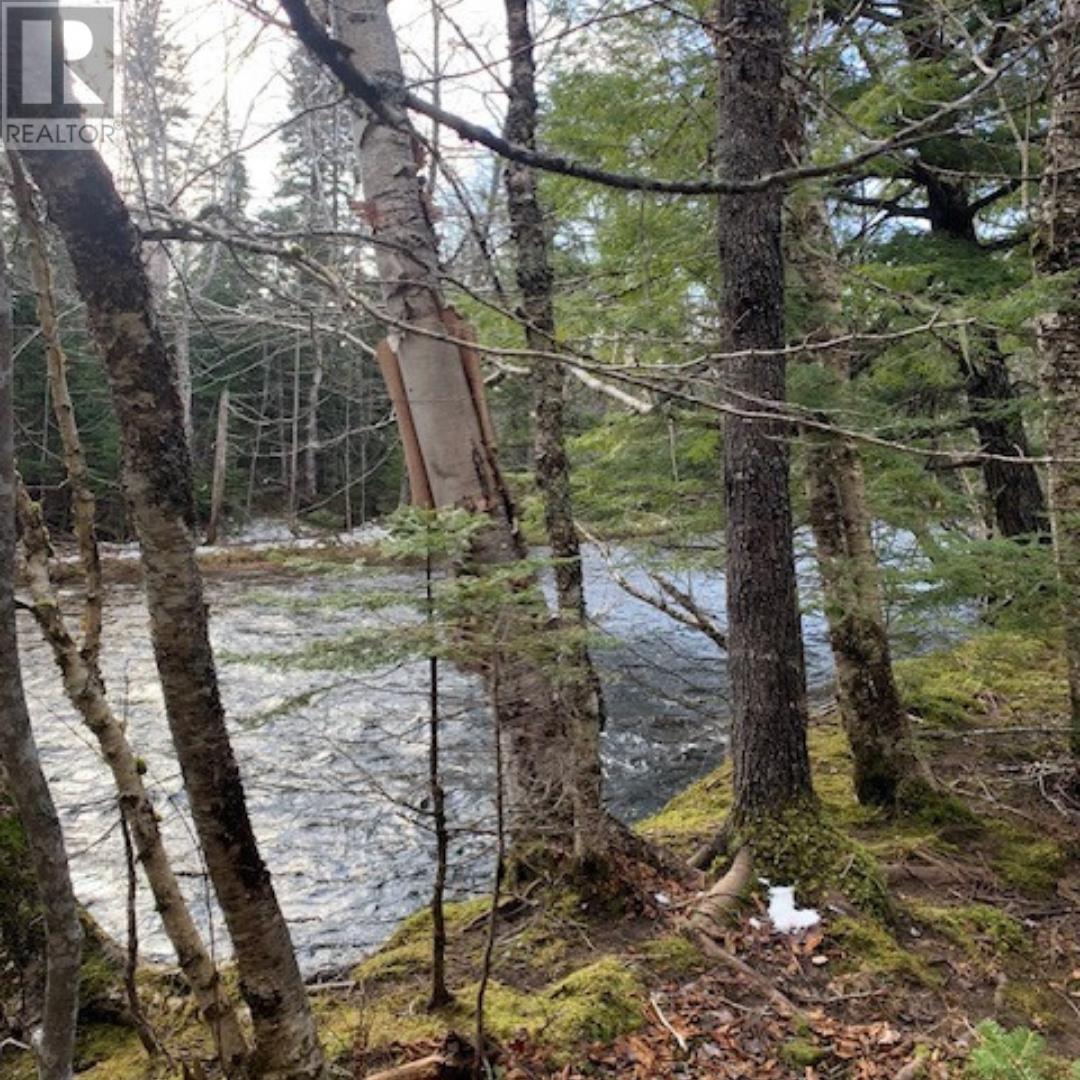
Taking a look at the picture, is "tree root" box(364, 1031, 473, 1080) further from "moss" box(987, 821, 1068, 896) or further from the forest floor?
"moss" box(987, 821, 1068, 896)

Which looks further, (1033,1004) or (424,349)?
(1033,1004)

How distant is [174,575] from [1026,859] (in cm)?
477

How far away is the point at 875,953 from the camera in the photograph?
332 centimetres

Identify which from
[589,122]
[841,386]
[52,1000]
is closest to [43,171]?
[52,1000]

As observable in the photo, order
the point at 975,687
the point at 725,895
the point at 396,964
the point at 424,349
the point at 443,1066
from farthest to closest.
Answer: the point at 975,687 → the point at 725,895 → the point at 396,964 → the point at 424,349 → the point at 443,1066

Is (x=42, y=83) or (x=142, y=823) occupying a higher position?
(x=42, y=83)

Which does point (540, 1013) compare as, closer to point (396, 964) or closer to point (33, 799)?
point (396, 964)

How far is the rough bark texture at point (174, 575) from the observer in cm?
173

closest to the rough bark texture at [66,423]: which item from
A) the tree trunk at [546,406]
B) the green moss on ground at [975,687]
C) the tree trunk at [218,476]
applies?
the tree trunk at [546,406]

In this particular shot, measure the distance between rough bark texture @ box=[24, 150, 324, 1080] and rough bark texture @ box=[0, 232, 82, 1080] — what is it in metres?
0.46

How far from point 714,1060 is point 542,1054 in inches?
22.5

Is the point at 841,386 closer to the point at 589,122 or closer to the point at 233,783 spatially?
the point at 589,122

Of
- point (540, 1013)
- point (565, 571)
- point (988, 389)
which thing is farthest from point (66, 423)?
point (988, 389)

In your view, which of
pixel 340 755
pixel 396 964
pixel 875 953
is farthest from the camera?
pixel 340 755
